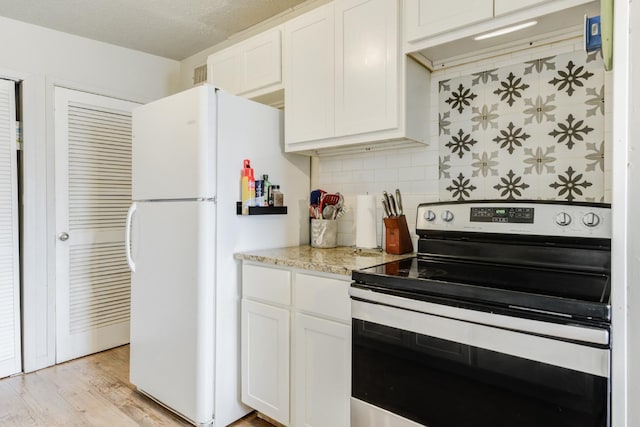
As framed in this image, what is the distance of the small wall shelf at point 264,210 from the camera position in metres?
1.99

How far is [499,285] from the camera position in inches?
45.7

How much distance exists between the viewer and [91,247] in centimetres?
294

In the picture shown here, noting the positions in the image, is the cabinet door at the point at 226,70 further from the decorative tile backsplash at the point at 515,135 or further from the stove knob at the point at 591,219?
the stove knob at the point at 591,219

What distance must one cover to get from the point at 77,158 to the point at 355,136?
2184 mm

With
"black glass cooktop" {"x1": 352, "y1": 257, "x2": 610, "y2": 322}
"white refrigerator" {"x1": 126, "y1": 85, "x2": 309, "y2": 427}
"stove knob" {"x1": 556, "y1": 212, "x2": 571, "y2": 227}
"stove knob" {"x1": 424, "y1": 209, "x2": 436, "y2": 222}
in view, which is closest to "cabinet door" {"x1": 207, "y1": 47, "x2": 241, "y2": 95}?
"white refrigerator" {"x1": 126, "y1": 85, "x2": 309, "y2": 427}

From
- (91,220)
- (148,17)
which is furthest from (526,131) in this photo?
(91,220)

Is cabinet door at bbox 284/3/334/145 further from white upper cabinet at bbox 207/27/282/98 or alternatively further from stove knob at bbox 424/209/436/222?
stove knob at bbox 424/209/436/222

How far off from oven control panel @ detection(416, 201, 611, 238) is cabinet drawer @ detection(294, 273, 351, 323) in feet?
1.48

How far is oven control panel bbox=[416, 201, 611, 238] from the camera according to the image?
1300 millimetres

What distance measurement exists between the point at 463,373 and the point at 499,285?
28 centimetres

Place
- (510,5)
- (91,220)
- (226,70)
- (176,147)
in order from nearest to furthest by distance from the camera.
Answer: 1. (510,5)
2. (176,147)
3. (226,70)
4. (91,220)

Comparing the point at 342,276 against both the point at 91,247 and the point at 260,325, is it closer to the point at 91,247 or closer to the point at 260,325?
the point at 260,325

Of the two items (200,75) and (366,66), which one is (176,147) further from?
(200,75)

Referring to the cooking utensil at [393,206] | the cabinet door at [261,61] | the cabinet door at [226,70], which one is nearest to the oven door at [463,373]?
the cooking utensil at [393,206]
